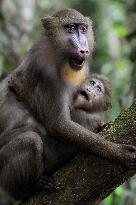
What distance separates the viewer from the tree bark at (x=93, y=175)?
423cm

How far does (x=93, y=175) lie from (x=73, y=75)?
1.29 m

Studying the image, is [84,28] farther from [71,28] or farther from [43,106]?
[43,106]

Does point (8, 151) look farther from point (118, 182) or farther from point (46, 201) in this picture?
point (118, 182)

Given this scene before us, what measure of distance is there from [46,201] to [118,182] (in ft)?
2.00

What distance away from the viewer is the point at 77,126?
485cm

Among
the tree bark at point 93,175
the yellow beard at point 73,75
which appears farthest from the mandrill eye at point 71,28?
the tree bark at point 93,175

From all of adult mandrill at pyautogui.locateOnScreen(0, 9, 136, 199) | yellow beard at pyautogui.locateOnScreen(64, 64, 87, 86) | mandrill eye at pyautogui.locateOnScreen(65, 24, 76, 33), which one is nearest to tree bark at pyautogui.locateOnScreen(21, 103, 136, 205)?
adult mandrill at pyautogui.locateOnScreen(0, 9, 136, 199)

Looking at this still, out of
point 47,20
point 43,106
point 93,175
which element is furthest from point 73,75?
point 93,175

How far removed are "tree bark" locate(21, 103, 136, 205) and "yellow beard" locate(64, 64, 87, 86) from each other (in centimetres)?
93

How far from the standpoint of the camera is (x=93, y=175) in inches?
167

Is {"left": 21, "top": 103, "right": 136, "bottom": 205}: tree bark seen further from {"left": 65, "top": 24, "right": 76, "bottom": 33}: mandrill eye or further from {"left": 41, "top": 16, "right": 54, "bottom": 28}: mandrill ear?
{"left": 41, "top": 16, "right": 54, "bottom": 28}: mandrill ear

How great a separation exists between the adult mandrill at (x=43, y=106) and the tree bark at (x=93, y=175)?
0.19m

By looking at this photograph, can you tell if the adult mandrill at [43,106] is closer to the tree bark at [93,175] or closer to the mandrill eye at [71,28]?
the mandrill eye at [71,28]

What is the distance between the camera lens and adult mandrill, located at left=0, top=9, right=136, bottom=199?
15.7 ft
